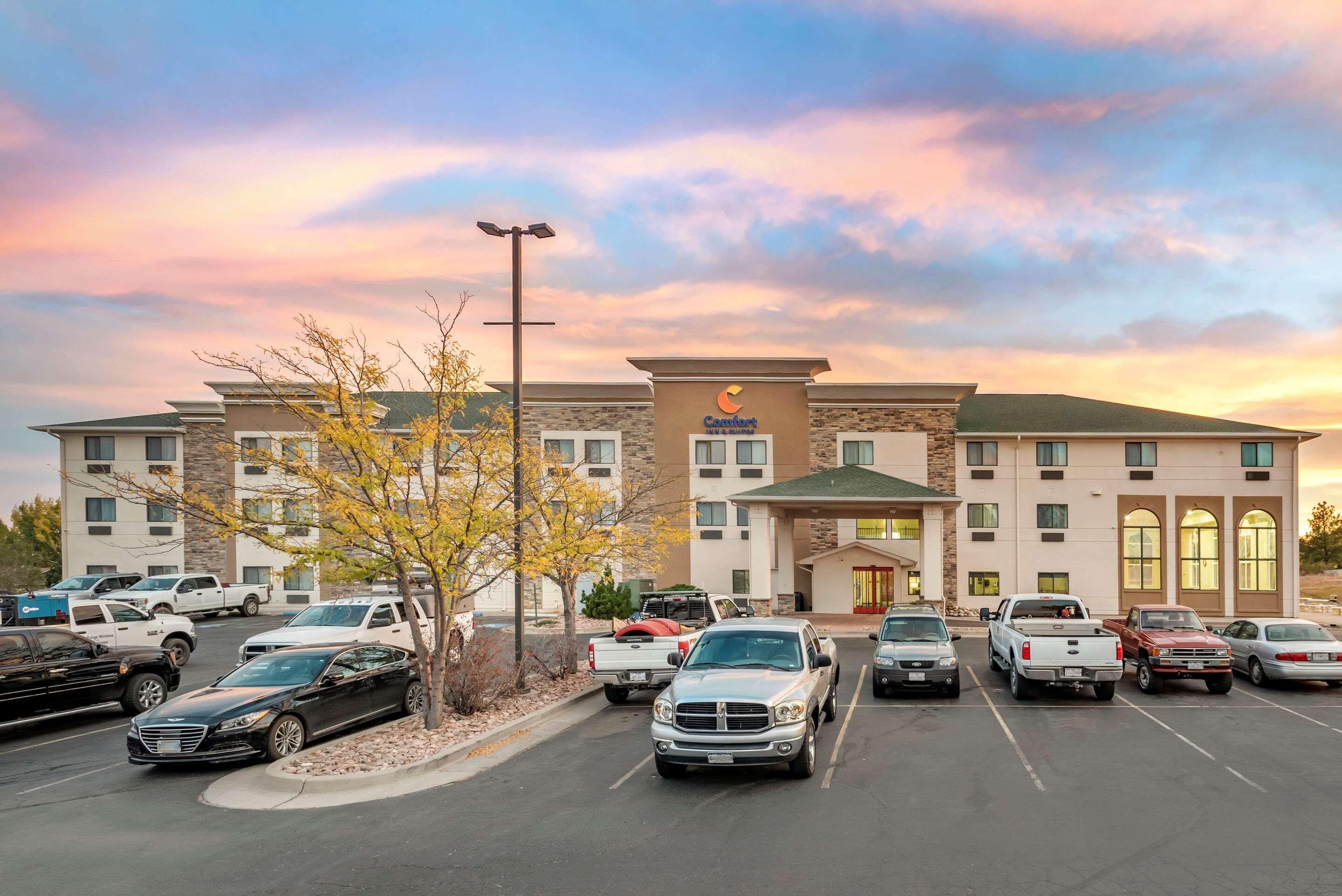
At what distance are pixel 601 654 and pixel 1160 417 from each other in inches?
1372

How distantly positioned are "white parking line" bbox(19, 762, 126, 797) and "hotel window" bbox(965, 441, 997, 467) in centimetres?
3523

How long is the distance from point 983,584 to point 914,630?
24.2 metres

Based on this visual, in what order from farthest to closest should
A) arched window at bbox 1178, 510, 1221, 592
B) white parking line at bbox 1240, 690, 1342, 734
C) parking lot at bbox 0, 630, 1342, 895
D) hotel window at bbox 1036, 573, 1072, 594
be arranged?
hotel window at bbox 1036, 573, 1072, 594 < arched window at bbox 1178, 510, 1221, 592 < white parking line at bbox 1240, 690, 1342, 734 < parking lot at bbox 0, 630, 1342, 895

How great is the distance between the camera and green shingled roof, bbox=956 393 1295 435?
1565 inches

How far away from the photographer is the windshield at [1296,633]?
1886 centimetres

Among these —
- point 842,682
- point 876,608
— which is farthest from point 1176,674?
point 876,608

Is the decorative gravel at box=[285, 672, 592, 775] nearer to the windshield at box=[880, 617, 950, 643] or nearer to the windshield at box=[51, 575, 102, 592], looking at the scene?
the windshield at box=[880, 617, 950, 643]

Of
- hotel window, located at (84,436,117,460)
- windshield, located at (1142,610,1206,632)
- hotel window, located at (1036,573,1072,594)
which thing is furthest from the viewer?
hotel window, located at (84,436,117,460)

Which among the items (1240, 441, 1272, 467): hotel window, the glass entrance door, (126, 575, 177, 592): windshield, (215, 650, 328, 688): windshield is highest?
(1240, 441, 1272, 467): hotel window

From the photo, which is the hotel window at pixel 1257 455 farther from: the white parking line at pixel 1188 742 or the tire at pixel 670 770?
the tire at pixel 670 770

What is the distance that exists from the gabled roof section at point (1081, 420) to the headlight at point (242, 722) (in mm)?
34118

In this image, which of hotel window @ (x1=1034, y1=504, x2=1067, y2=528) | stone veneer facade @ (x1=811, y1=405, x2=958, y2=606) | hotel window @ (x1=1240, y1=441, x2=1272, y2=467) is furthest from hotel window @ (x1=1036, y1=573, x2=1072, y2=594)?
hotel window @ (x1=1240, y1=441, x2=1272, y2=467)

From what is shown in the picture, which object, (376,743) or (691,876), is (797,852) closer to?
(691,876)

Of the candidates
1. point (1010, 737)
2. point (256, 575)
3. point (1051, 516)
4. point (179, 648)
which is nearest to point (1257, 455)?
point (1051, 516)
